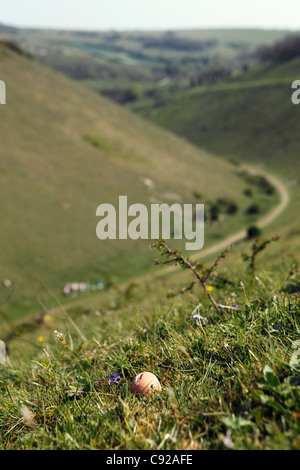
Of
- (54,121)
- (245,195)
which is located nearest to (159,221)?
(245,195)

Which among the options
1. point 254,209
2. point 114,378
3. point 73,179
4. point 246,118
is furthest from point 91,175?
point 246,118

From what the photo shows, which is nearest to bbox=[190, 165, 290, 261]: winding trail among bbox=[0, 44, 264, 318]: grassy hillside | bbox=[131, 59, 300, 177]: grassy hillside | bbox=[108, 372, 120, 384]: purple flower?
bbox=[0, 44, 264, 318]: grassy hillside

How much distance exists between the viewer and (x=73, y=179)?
43.9m

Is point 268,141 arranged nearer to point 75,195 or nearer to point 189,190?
point 189,190

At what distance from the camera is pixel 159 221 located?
4103 cm

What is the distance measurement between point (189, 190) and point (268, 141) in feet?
141

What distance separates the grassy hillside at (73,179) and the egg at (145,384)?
19744 millimetres
